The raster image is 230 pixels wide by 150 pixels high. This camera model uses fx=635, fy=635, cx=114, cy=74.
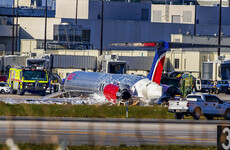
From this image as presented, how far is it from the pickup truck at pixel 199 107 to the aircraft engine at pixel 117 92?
8.00m

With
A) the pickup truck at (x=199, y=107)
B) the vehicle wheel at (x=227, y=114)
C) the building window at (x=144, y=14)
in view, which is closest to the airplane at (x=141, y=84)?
the pickup truck at (x=199, y=107)

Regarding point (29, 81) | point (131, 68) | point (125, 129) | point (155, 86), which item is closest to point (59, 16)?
point (131, 68)

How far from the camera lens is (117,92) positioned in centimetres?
5356

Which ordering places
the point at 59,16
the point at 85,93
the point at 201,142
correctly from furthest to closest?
the point at 59,16
the point at 85,93
the point at 201,142

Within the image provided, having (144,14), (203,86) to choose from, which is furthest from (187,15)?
(203,86)

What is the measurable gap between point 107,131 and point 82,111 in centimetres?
1284

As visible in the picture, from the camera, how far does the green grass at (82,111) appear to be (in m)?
44.4

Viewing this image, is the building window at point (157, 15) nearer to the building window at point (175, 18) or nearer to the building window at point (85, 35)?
the building window at point (175, 18)

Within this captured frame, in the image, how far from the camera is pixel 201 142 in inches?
1166

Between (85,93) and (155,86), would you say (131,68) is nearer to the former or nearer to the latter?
(85,93)

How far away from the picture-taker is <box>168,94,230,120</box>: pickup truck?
4384cm

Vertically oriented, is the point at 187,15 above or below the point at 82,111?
above

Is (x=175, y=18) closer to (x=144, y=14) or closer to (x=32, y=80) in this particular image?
(x=144, y=14)

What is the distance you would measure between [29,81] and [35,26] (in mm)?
58462
